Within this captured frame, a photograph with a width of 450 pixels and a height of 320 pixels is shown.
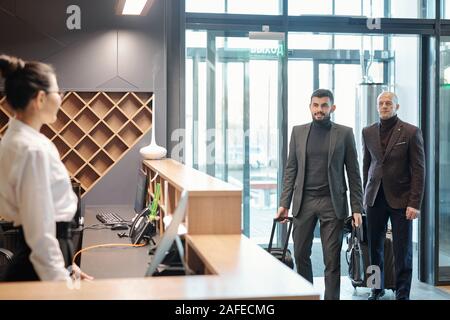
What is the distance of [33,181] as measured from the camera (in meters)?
1.78

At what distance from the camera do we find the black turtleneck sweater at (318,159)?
3.95m

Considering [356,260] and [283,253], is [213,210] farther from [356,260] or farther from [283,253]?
[356,260]

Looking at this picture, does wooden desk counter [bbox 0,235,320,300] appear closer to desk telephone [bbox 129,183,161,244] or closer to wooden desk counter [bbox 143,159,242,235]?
wooden desk counter [bbox 143,159,242,235]

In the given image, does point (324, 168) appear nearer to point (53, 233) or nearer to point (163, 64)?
point (163, 64)

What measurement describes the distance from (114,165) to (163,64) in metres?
0.85

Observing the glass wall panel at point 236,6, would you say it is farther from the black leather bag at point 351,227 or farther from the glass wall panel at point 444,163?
the black leather bag at point 351,227

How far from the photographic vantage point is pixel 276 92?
5180 mm

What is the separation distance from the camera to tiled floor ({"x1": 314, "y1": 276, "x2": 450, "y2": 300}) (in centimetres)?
476

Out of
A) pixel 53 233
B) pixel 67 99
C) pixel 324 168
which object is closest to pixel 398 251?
pixel 324 168

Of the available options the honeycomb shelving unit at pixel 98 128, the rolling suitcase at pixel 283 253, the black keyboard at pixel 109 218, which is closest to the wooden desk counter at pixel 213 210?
the rolling suitcase at pixel 283 253

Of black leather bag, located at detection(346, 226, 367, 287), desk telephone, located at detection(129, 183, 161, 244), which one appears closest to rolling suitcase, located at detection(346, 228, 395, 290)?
black leather bag, located at detection(346, 226, 367, 287)

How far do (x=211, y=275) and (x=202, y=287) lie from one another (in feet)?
0.53
